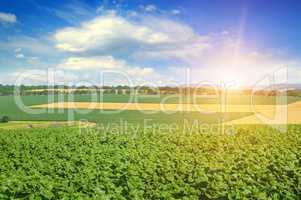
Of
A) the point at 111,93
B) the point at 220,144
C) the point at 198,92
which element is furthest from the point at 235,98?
Result: the point at 220,144

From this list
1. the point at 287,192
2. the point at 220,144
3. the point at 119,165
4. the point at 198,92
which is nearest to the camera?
the point at 287,192

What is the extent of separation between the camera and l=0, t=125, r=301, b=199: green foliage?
770 centimetres

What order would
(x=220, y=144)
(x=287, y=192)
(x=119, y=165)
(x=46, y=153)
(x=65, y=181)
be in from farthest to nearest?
(x=220, y=144)
(x=46, y=153)
(x=119, y=165)
(x=65, y=181)
(x=287, y=192)

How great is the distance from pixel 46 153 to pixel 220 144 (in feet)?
26.5

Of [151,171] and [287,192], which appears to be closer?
[287,192]

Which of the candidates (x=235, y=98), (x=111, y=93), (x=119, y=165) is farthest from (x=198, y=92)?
(x=119, y=165)

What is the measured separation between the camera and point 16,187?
773cm

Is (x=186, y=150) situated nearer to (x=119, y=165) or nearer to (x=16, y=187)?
(x=119, y=165)

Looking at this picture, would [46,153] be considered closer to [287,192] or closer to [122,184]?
[122,184]

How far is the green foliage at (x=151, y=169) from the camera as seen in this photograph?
770 centimetres

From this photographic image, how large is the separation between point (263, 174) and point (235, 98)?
50.7 metres

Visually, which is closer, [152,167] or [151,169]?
[151,169]

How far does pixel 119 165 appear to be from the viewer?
10203 mm

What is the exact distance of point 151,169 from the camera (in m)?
9.41
